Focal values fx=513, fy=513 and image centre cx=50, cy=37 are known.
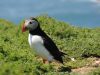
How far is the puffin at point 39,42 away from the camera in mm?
13516

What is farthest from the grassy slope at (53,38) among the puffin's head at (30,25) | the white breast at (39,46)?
the puffin's head at (30,25)

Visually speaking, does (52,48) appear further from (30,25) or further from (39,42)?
(30,25)

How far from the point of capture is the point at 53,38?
1833 cm

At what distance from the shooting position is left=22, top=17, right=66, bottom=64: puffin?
44.3 ft

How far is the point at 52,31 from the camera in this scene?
1947 cm

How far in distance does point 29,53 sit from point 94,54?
7.08ft

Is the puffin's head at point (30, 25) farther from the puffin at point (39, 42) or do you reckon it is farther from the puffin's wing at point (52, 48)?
the puffin's wing at point (52, 48)

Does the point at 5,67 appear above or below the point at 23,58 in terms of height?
above

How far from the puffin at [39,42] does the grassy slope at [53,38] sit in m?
0.28

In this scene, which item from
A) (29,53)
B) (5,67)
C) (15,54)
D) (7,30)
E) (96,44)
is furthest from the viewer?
(7,30)

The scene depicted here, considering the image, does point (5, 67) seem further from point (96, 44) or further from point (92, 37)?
point (92, 37)

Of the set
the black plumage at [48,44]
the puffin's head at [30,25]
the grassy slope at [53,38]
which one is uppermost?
the puffin's head at [30,25]


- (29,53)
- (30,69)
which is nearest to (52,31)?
(29,53)

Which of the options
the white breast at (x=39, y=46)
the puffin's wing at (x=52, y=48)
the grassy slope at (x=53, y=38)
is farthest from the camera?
the puffin's wing at (x=52, y=48)
